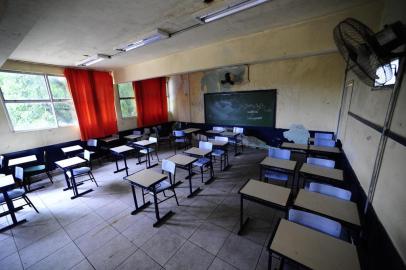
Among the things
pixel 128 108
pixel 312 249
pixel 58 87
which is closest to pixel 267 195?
pixel 312 249

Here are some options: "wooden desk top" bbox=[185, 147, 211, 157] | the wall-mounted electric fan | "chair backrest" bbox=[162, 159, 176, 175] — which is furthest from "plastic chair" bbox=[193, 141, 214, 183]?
the wall-mounted electric fan

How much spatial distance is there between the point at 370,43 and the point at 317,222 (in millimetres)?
1596

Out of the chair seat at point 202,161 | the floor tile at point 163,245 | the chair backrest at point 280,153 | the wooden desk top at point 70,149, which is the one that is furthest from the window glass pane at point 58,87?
the chair backrest at point 280,153

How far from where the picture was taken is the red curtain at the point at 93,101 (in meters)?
5.24

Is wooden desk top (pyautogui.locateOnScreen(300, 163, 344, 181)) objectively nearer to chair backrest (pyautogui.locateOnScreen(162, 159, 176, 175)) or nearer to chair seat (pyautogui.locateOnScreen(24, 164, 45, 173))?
chair backrest (pyautogui.locateOnScreen(162, 159, 176, 175))

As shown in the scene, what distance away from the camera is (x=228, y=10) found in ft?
7.55

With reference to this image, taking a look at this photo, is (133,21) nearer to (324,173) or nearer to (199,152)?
(199,152)

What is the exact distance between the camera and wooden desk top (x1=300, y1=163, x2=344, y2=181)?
8.21 feet

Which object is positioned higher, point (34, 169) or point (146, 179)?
point (146, 179)

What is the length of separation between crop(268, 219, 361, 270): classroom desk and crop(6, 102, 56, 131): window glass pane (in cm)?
629

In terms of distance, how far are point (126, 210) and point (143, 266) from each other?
1.30m

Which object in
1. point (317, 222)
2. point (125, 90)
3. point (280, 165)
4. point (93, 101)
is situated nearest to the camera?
point (317, 222)

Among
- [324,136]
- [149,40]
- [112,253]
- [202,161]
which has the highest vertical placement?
[149,40]

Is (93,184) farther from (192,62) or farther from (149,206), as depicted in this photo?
(192,62)
